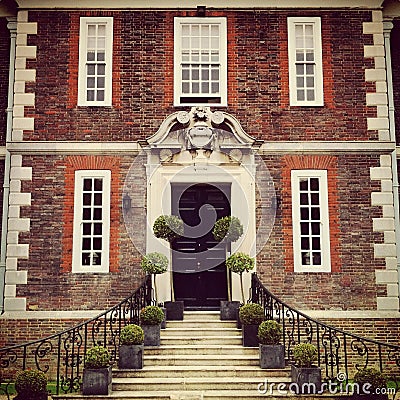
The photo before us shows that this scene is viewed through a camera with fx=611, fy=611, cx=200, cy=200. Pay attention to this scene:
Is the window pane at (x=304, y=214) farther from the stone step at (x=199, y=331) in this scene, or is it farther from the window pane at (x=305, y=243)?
the stone step at (x=199, y=331)

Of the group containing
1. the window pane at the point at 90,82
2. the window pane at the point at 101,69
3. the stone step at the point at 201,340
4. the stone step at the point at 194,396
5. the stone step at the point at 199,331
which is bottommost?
the stone step at the point at 194,396

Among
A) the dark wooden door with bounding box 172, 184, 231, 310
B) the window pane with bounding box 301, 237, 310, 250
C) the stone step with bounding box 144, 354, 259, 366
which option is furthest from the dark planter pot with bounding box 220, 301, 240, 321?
the window pane with bounding box 301, 237, 310, 250

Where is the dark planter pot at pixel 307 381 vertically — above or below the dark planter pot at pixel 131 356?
below

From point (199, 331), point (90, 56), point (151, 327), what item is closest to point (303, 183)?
point (199, 331)

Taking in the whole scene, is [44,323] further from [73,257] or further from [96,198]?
[96,198]

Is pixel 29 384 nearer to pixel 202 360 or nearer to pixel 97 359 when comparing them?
pixel 97 359

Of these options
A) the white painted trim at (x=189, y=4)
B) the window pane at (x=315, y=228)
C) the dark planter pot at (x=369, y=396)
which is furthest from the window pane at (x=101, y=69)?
the dark planter pot at (x=369, y=396)

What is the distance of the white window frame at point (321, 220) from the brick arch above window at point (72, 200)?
12.6 feet

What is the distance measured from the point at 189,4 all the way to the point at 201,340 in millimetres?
7605

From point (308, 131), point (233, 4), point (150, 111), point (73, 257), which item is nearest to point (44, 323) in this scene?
point (73, 257)

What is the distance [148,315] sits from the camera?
11.4m

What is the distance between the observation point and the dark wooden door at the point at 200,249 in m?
13.6

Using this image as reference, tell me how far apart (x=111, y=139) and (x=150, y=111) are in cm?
108

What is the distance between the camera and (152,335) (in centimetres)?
1136
